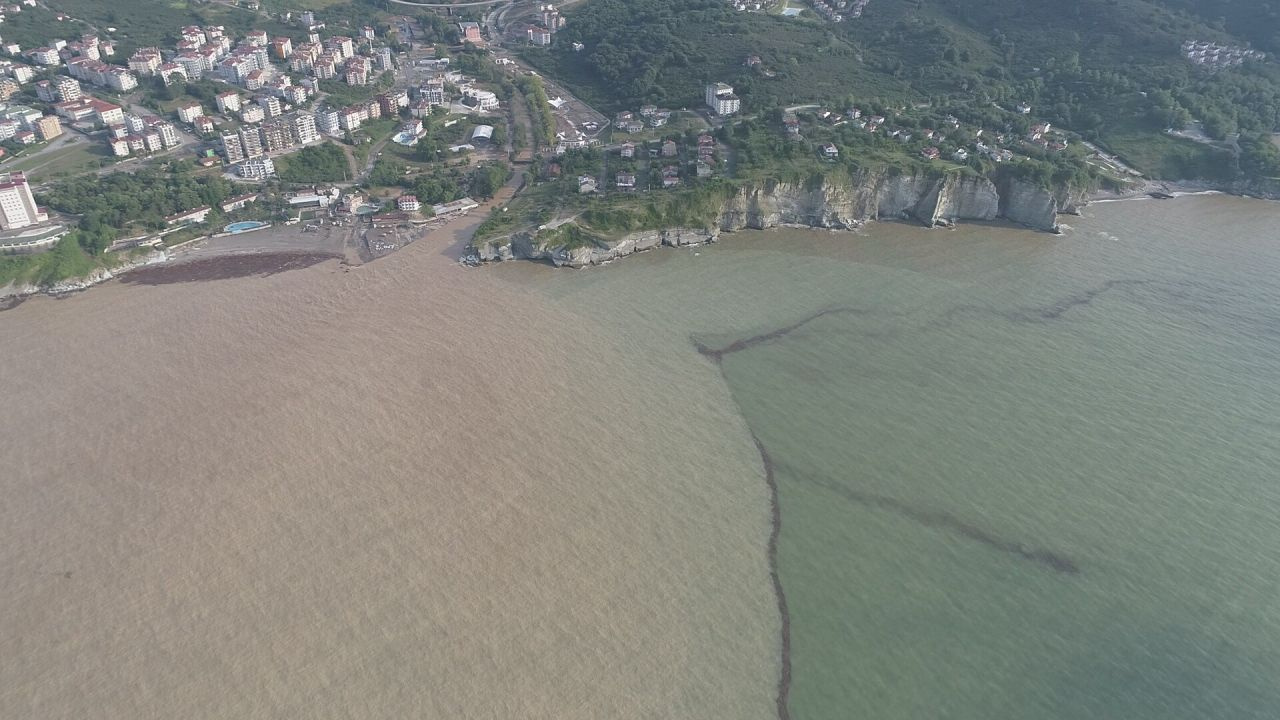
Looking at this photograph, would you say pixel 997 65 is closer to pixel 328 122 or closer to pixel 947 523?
pixel 947 523

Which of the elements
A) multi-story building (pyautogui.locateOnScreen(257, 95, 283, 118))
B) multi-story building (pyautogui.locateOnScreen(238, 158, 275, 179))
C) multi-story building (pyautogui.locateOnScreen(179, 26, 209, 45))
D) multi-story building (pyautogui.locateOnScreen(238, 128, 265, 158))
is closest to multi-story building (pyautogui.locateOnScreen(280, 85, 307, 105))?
multi-story building (pyautogui.locateOnScreen(257, 95, 283, 118))

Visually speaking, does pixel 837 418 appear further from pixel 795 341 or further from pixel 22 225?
pixel 22 225

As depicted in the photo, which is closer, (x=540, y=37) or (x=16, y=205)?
(x=16, y=205)

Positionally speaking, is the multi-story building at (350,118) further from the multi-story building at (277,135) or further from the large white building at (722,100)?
the large white building at (722,100)

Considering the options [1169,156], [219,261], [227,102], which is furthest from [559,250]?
[1169,156]

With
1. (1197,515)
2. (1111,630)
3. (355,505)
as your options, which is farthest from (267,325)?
(1197,515)

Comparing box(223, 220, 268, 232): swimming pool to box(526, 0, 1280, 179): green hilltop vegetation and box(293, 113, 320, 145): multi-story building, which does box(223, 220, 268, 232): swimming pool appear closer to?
box(293, 113, 320, 145): multi-story building
